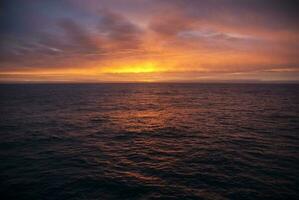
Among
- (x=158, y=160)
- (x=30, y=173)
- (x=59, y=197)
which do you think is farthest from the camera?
(x=158, y=160)

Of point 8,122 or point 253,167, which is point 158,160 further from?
point 8,122

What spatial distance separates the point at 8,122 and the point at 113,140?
22.9 meters

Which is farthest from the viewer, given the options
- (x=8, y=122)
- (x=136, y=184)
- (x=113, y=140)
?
(x=8, y=122)

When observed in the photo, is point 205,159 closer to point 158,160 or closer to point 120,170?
point 158,160

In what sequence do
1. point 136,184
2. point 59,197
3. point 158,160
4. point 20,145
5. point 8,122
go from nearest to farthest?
1. point 59,197
2. point 136,184
3. point 158,160
4. point 20,145
5. point 8,122

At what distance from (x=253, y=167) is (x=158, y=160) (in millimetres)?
8283

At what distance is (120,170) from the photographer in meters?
18.6

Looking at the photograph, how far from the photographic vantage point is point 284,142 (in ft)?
87.2

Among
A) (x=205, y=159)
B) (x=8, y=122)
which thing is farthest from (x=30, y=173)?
(x=8, y=122)

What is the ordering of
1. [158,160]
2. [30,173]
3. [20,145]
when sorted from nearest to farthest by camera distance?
[30,173], [158,160], [20,145]

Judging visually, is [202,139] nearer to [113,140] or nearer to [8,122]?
[113,140]

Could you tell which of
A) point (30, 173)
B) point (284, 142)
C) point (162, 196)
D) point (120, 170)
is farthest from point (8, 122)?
point (284, 142)

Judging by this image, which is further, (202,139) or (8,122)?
(8,122)

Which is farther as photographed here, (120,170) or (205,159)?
(205,159)
